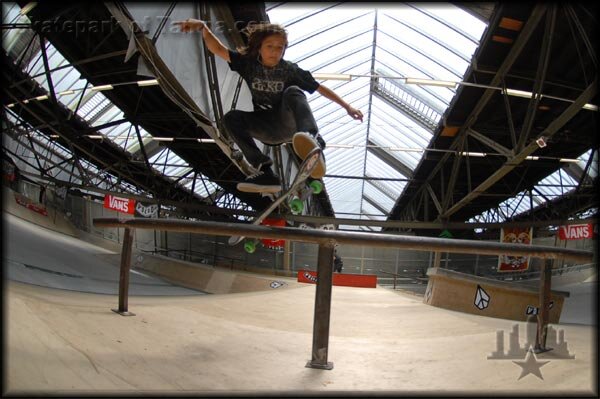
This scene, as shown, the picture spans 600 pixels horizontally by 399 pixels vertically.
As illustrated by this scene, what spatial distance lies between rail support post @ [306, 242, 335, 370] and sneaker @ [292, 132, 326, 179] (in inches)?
24.4

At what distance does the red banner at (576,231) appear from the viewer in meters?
14.4

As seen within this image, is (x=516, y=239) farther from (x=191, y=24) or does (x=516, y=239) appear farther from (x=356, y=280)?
(x=191, y=24)

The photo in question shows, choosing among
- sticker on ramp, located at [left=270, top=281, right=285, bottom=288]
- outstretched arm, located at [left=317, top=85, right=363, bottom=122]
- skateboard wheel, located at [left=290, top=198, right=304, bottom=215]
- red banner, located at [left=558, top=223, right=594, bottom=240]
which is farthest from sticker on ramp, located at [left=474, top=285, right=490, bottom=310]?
red banner, located at [left=558, top=223, right=594, bottom=240]

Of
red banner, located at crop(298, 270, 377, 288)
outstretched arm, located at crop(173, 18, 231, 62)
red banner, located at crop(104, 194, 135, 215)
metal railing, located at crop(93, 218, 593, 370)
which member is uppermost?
outstretched arm, located at crop(173, 18, 231, 62)

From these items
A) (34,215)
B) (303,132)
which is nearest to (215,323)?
(303,132)

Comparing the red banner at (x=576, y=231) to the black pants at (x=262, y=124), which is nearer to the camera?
the black pants at (x=262, y=124)

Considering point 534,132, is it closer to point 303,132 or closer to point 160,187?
point 303,132

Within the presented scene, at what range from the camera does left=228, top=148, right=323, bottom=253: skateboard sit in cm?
309

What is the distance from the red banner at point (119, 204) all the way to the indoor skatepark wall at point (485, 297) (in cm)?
1310

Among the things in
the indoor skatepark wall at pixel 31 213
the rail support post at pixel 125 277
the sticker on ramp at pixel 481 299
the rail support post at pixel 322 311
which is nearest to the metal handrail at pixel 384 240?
the rail support post at pixel 322 311

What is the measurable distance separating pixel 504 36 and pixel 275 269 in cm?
1884

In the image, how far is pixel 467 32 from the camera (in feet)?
27.0

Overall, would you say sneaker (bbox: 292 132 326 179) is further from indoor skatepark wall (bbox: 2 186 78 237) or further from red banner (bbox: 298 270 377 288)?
A: indoor skatepark wall (bbox: 2 186 78 237)

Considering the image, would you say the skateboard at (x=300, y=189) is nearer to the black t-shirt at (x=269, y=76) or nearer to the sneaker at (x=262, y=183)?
the sneaker at (x=262, y=183)
